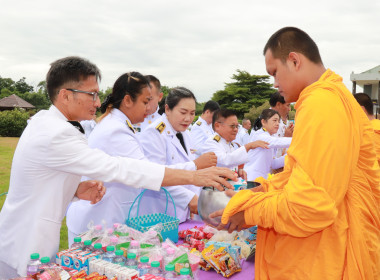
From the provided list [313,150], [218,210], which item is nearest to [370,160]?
[313,150]

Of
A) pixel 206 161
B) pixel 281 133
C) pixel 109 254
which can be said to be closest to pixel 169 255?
pixel 109 254

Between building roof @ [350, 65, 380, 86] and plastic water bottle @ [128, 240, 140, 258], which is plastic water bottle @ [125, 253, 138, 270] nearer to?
plastic water bottle @ [128, 240, 140, 258]

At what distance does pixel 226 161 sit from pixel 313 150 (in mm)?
2710

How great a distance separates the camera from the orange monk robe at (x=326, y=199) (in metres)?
1.39

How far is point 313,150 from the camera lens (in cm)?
139

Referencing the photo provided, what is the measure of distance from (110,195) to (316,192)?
1676 mm

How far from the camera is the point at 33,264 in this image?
5.42ft

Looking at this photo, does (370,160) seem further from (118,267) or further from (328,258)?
(118,267)

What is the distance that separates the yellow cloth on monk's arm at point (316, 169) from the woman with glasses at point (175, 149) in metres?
1.14

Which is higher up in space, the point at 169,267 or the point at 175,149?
the point at 175,149

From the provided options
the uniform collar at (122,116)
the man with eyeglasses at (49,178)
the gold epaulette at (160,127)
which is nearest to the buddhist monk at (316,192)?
the man with eyeglasses at (49,178)

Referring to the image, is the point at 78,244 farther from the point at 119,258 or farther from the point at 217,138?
the point at 217,138

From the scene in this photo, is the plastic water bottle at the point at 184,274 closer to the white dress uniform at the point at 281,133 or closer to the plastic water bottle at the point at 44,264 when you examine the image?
the plastic water bottle at the point at 44,264

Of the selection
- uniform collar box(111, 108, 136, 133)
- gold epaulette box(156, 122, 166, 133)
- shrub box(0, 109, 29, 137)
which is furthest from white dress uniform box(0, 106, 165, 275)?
shrub box(0, 109, 29, 137)
